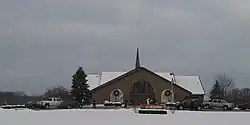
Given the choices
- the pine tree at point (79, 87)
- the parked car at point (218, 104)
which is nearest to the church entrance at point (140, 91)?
the pine tree at point (79, 87)

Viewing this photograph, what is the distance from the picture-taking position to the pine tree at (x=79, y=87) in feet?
264

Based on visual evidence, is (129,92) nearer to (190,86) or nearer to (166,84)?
(166,84)

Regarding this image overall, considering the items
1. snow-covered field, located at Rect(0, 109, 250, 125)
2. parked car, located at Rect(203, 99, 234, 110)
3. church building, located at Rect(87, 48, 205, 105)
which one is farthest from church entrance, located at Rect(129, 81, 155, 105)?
snow-covered field, located at Rect(0, 109, 250, 125)

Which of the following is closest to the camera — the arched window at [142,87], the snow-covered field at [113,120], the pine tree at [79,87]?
the snow-covered field at [113,120]

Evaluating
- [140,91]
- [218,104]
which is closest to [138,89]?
[140,91]

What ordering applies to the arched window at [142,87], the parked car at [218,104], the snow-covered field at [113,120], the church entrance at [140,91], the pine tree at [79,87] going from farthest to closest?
1. the arched window at [142,87]
2. the church entrance at [140,91]
3. the pine tree at [79,87]
4. the parked car at [218,104]
5. the snow-covered field at [113,120]

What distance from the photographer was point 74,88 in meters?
80.5

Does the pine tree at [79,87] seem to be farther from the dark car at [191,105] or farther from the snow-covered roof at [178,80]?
the dark car at [191,105]

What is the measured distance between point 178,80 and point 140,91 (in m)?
10.8

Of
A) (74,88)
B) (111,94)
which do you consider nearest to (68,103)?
(74,88)

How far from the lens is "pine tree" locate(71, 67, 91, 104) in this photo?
80.4 m

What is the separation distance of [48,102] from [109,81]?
106ft

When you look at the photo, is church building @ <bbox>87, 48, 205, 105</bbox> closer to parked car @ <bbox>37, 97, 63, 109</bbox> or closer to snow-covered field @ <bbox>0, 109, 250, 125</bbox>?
parked car @ <bbox>37, 97, 63, 109</bbox>

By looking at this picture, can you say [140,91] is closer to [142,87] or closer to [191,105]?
[142,87]
